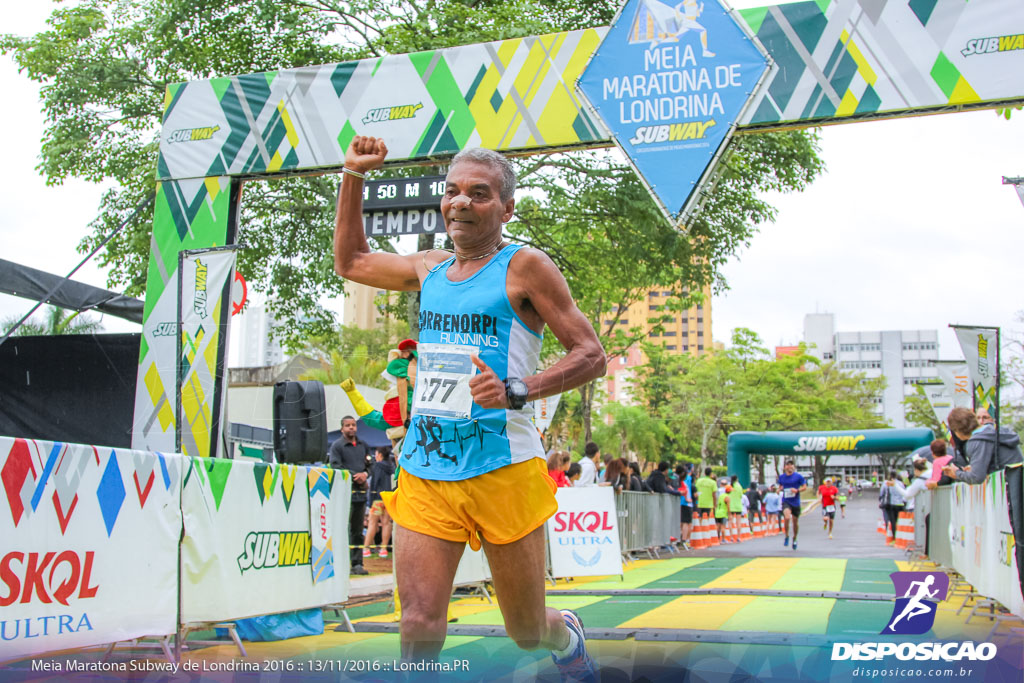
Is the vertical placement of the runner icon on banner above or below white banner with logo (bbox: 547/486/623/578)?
above

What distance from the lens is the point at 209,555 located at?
554 cm

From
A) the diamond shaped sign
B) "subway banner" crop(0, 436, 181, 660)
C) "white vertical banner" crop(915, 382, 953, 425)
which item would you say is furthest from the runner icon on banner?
"white vertical banner" crop(915, 382, 953, 425)

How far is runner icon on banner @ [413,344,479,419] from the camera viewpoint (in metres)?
2.98

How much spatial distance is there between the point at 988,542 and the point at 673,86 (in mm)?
4643

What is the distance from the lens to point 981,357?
1254 cm

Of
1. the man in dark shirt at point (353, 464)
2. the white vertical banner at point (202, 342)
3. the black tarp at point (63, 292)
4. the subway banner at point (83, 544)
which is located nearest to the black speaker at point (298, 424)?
the white vertical banner at point (202, 342)

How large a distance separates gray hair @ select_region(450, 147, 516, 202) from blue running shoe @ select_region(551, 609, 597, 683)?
1.50 meters

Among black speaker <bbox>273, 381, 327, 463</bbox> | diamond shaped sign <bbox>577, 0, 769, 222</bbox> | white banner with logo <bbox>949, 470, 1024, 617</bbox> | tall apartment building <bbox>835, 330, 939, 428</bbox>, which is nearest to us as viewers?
white banner with logo <bbox>949, 470, 1024, 617</bbox>

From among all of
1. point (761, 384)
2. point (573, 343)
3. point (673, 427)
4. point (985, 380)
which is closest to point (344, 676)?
point (573, 343)

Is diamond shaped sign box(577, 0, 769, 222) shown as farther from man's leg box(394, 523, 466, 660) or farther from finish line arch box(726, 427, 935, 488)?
finish line arch box(726, 427, 935, 488)

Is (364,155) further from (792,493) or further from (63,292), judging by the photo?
(792,493)

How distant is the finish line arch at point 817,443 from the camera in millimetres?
35844

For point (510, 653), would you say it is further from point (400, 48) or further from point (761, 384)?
point (761, 384)

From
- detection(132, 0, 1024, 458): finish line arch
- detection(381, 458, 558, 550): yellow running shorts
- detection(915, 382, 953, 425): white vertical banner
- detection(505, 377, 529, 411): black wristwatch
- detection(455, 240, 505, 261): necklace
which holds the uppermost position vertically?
detection(132, 0, 1024, 458): finish line arch
